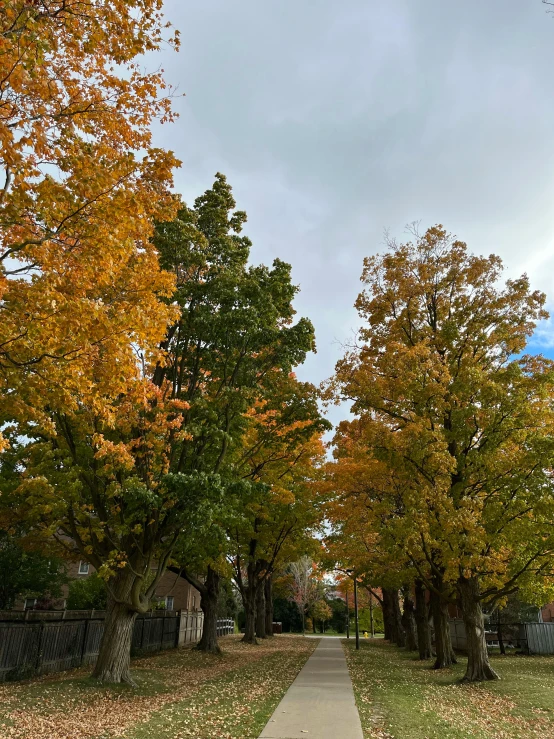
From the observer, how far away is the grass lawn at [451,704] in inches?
282

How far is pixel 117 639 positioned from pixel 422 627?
43.4ft

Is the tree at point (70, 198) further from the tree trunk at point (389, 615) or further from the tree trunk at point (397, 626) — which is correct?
the tree trunk at point (389, 615)

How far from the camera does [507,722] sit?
7.90 meters

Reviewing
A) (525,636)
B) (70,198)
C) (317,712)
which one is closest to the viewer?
(70,198)

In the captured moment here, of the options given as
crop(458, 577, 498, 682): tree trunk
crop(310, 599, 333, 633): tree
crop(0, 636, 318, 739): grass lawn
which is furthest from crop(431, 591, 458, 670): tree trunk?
crop(310, 599, 333, 633): tree

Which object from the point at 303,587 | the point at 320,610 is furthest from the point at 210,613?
the point at 320,610

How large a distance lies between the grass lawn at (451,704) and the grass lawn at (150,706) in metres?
1.84

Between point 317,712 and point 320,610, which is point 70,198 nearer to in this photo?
point 317,712

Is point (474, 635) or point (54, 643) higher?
point (474, 635)

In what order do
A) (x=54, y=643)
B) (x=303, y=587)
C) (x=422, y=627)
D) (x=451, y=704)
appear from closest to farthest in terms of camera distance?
(x=451, y=704)
(x=54, y=643)
(x=422, y=627)
(x=303, y=587)

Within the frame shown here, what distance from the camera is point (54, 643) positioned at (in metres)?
13.5

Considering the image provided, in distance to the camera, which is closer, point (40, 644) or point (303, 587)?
point (40, 644)

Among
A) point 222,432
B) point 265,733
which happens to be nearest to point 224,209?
point 222,432

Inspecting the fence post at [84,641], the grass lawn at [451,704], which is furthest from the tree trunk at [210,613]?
the grass lawn at [451,704]
